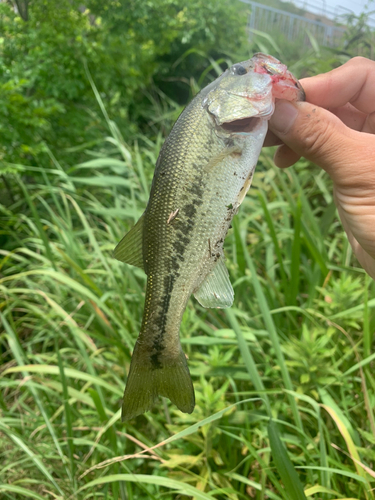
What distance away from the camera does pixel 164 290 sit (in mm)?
830

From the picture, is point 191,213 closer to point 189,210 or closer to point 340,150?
point 189,210

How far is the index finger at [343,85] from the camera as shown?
3.71 ft

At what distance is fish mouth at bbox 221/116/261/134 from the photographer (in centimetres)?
81

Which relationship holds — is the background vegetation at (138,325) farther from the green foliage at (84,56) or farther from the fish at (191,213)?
the fish at (191,213)

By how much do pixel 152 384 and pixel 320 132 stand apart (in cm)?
80

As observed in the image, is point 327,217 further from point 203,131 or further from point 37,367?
point 37,367

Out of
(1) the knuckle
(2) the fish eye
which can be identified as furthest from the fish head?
(1) the knuckle

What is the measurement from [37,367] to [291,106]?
1279 mm

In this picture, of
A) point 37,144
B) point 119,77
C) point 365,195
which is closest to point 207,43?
point 119,77

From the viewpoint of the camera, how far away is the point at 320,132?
0.90 meters

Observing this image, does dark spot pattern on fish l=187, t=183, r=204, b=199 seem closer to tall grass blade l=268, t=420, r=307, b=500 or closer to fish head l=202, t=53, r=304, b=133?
fish head l=202, t=53, r=304, b=133

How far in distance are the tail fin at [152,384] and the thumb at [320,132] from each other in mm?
670

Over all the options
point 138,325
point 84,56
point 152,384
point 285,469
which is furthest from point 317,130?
point 84,56

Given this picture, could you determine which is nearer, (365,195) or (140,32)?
(365,195)
